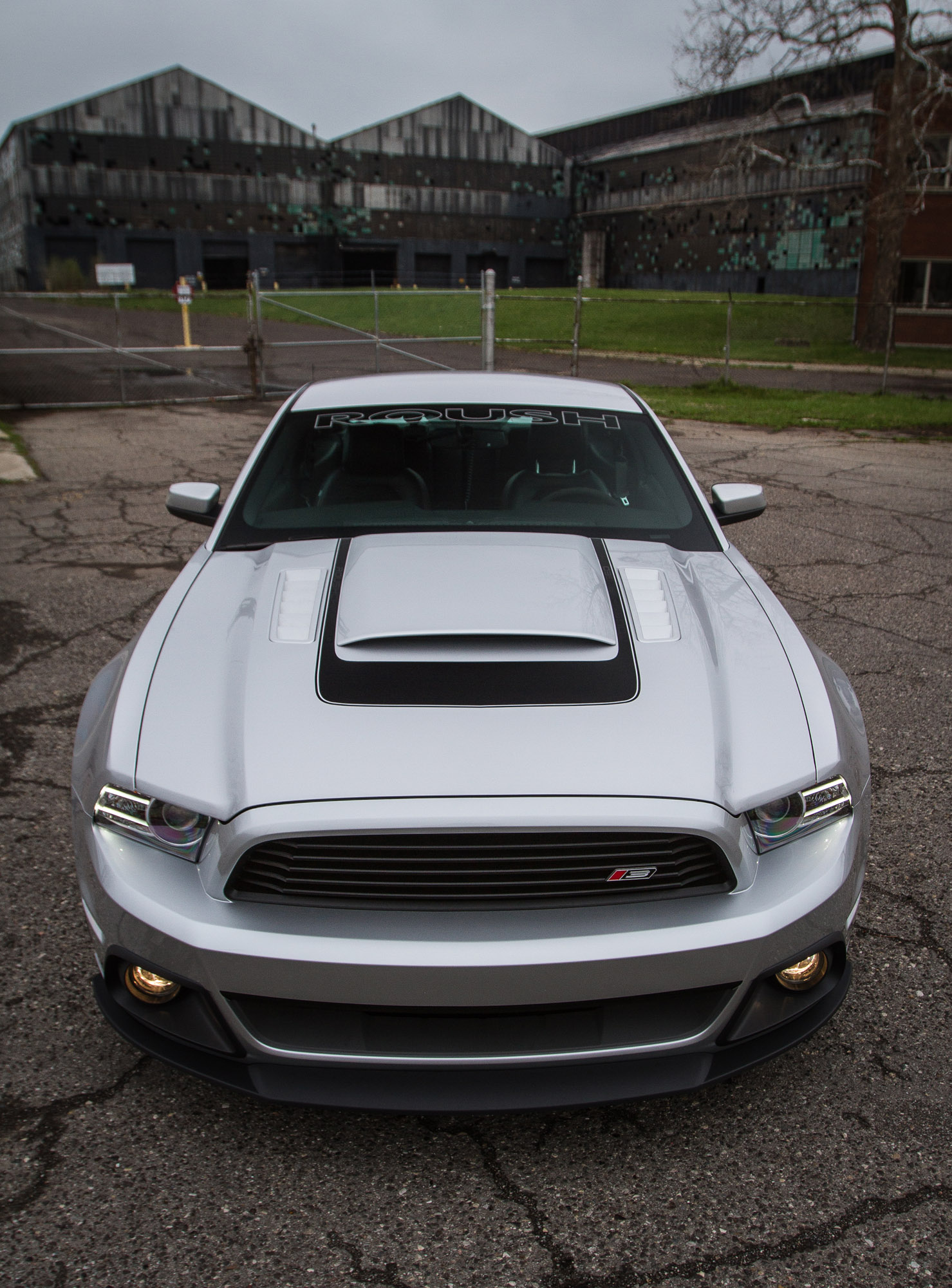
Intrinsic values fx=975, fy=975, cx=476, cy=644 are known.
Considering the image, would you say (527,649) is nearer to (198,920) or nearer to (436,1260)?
(198,920)

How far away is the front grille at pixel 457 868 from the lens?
1.77m

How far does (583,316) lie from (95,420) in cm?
2207

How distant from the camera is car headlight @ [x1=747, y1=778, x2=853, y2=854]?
1.92m

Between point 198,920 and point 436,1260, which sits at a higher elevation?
point 198,920

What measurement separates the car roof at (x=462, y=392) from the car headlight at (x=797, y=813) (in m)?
1.87

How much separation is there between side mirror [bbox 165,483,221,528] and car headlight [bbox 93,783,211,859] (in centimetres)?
147

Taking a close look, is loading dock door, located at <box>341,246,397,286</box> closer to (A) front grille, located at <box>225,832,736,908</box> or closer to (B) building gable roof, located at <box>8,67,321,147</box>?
(B) building gable roof, located at <box>8,67,321,147</box>

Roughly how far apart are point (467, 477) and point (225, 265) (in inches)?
2235

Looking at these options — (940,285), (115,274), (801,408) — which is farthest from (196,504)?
(940,285)

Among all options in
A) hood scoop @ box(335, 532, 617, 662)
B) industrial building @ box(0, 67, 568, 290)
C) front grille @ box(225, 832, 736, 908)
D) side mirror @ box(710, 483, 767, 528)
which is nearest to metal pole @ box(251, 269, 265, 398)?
side mirror @ box(710, 483, 767, 528)

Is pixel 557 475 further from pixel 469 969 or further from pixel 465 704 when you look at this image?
pixel 469 969

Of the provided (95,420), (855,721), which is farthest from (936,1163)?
(95,420)

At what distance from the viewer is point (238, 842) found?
178cm

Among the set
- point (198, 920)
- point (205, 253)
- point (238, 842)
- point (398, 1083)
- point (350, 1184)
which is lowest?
point (350, 1184)
